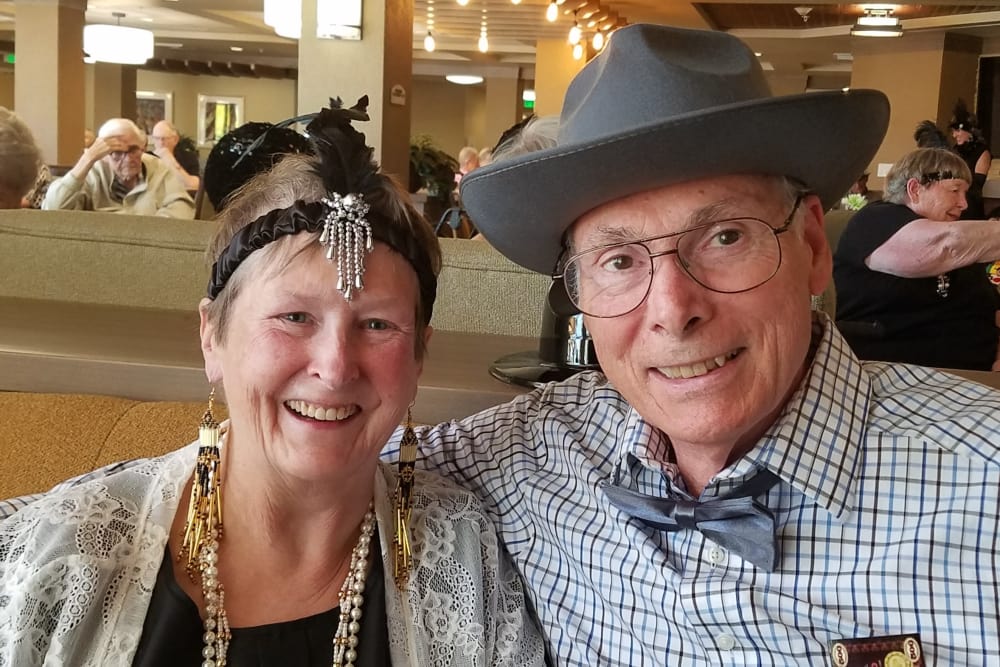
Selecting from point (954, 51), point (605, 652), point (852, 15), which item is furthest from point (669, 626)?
point (954, 51)

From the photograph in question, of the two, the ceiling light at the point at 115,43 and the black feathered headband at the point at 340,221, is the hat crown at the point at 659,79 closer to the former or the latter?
the black feathered headband at the point at 340,221

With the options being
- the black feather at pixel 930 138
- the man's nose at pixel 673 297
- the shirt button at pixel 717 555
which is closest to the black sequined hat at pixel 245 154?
the man's nose at pixel 673 297

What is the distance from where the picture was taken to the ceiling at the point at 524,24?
9.64 metres

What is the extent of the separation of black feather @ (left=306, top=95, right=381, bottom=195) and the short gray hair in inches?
120

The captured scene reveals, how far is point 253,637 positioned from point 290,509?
0.56 ft

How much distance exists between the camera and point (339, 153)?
126 centimetres

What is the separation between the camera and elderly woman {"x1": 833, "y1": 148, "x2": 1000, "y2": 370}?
3441mm

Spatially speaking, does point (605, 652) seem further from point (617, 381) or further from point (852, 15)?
point (852, 15)

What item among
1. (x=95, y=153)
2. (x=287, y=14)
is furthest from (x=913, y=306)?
(x=287, y=14)

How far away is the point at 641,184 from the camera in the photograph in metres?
1.22

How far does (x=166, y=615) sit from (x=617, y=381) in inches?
25.5

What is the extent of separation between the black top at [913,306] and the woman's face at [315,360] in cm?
268

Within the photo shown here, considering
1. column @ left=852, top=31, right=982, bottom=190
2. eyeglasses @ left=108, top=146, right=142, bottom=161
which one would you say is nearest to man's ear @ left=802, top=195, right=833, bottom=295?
eyeglasses @ left=108, top=146, right=142, bottom=161

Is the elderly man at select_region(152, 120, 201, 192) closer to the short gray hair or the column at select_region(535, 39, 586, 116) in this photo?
the short gray hair
